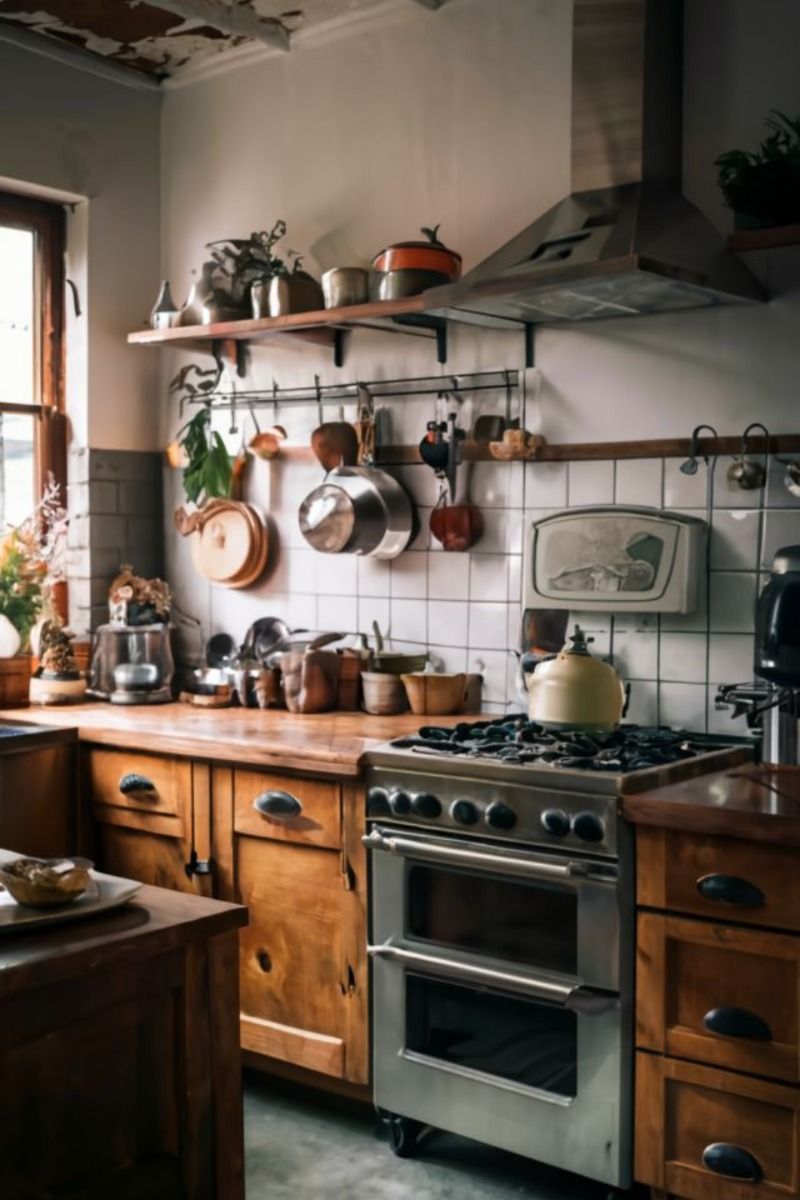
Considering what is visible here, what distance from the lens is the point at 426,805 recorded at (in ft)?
10.2

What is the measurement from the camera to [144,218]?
15.3 feet

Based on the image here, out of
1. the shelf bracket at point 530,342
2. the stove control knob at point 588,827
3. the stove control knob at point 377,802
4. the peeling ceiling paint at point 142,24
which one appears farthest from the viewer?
the peeling ceiling paint at point 142,24

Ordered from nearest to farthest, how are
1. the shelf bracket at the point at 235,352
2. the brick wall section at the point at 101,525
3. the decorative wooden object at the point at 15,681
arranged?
the decorative wooden object at the point at 15,681 → the shelf bracket at the point at 235,352 → the brick wall section at the point at 101,525

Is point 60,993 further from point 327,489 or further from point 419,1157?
point 327,489

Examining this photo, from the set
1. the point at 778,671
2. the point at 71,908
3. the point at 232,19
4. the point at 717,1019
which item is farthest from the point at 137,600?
the point at 71,908

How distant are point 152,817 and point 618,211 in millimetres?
1913

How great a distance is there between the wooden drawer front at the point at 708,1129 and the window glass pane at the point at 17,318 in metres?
2.86

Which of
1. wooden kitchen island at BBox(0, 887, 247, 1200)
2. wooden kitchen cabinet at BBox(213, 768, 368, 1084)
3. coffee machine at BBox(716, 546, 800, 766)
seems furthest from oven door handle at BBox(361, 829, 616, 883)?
wooden kitchen island at BBox(0, 887, 247, 1200)

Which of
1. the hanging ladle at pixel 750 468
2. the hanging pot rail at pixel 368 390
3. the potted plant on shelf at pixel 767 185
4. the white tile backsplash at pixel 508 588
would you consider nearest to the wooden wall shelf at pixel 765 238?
the potted plant on shelf at pixel 767 185

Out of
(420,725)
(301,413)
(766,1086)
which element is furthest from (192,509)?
(766,1086)

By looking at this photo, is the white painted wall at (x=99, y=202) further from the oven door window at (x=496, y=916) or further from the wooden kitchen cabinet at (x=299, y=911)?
the oven door window at (x=496, y=916)

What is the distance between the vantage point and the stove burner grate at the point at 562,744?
2986 millimetres

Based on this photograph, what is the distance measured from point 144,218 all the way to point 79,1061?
333 centimetres

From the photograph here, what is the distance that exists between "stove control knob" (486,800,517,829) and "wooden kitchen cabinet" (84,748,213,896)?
86 centimetres
